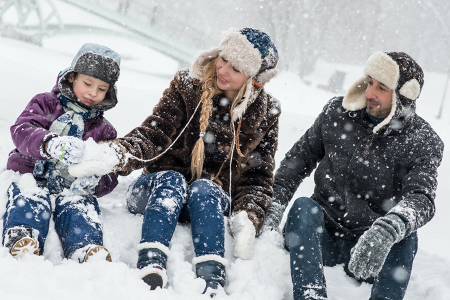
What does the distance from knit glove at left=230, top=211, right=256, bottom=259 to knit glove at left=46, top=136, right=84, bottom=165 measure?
3.28 feet

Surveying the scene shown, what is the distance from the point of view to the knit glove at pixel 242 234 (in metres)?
2.44

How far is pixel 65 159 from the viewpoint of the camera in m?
2.21

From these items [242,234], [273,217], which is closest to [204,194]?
[242,234]

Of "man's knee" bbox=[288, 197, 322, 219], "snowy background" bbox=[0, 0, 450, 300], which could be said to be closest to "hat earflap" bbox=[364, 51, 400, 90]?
"man's knee" bbox=[288, 197, 322, 219]

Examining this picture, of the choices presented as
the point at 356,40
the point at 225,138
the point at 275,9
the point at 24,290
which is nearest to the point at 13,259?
the point at 24,290

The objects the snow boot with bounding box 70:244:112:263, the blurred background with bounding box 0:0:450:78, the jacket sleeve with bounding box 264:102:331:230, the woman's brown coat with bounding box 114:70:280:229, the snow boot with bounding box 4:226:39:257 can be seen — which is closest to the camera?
the snow boot with bounding box 4:226:39:257

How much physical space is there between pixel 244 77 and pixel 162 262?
132cm

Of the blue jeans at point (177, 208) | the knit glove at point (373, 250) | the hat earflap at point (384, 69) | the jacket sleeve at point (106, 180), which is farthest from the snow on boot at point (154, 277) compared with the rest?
the hat earflap at point (384, 69)

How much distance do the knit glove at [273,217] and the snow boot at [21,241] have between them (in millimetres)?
1403

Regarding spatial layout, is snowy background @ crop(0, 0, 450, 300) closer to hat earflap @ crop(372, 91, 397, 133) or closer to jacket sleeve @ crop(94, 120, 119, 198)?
jacket sleeve @ crop(94, 120, 119, 198)

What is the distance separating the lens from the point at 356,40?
3681 cm

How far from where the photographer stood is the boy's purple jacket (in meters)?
2.29

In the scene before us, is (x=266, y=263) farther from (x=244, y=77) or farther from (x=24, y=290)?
(x=24, y=290)

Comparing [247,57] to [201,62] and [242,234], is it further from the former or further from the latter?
[242,234]
